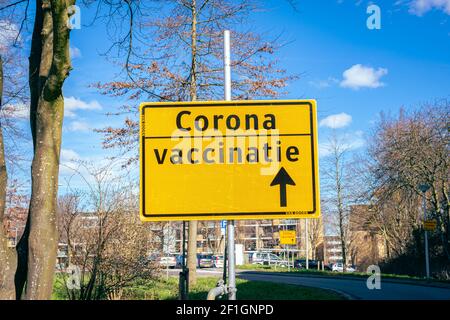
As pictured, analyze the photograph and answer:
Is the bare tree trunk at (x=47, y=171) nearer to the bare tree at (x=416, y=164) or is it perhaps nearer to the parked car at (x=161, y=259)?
the parked car at (x=161, y=259)

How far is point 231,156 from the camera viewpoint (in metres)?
3.08

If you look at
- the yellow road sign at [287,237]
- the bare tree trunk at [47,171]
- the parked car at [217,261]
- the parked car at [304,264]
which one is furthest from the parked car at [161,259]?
the parked car at [304,264]

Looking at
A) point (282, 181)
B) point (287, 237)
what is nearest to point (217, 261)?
point (287, 237)

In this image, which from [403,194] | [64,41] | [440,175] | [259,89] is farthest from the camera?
[403,194]

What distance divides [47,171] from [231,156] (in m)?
3.40

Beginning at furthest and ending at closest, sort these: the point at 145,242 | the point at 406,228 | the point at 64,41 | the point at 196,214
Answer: the point at 406,228 < the point at 145,242 < the point at 64,41 < the point at 196,214

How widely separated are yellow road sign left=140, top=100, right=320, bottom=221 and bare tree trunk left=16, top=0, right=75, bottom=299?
2.73 meters

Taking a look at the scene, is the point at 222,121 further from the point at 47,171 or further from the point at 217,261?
the point at 217,261

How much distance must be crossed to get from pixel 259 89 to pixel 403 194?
16931 mm

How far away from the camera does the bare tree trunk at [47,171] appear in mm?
Answer: 5301

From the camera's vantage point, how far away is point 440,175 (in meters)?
24.9
